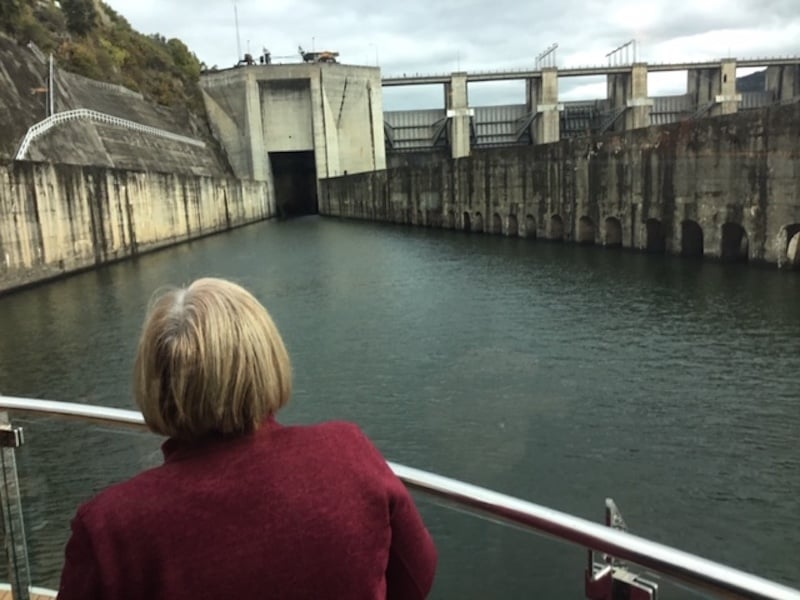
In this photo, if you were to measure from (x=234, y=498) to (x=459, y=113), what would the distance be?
6097cm

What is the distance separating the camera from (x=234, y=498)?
1.27m

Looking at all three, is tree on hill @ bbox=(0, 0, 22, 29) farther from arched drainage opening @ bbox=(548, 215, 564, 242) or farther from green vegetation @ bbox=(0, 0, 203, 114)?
arched drainage opening @ bbox=(548, 215, 564, 242)

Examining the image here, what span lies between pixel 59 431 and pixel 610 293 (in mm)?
15629

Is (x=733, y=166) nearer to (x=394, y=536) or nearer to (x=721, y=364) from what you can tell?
(x=721, y=364)

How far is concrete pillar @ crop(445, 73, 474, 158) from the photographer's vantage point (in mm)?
59781

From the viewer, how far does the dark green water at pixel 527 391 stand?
124 inches

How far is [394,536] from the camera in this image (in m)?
1.42

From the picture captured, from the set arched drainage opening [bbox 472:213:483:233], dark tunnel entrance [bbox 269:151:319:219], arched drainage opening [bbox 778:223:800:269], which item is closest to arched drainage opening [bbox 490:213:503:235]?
arched drainage opening [bbox 472:213:483:233]

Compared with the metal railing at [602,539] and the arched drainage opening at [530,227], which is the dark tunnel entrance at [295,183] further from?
the metal railing at [602,539]

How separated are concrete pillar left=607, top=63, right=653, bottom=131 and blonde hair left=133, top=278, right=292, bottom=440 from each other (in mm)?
61122

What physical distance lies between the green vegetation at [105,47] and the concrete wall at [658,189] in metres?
24.5

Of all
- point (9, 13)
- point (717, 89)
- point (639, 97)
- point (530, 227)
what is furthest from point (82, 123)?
point (717, 89)

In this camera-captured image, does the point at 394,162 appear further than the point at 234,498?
Yes

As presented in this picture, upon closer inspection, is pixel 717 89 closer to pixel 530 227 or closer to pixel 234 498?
pixel 530 227
